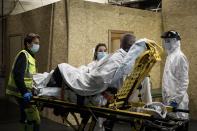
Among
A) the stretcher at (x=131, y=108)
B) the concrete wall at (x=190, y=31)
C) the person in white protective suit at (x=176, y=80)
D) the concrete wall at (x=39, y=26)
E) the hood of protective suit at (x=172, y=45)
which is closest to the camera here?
the stretcher at (x=131, y=108)

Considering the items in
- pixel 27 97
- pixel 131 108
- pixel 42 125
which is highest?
pixel 27 97

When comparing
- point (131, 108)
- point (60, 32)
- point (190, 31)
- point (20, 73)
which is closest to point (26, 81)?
point (20, 73)

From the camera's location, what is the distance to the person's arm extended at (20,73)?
372 centimetres

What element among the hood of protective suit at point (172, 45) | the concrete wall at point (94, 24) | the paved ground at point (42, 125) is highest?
the concrete wall at point (94, 24)

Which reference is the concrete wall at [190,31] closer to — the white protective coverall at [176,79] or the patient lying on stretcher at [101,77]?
the white protective coverall at [176,79]

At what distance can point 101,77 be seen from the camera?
128 inches

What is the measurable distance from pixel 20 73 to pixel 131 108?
4.35 feet

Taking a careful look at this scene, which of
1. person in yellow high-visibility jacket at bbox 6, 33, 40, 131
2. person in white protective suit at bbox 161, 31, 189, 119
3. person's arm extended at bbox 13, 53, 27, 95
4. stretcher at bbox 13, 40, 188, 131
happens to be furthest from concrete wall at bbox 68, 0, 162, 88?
stretcher at bbox 13, 40, 188, 131

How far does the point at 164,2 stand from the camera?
295 inches

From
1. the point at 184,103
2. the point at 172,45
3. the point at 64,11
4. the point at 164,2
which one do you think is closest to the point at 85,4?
the point at 64,11

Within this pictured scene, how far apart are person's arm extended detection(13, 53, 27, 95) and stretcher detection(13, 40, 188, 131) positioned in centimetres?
20

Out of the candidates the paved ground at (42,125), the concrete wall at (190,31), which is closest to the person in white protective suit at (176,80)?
the paved ground at (42,125)

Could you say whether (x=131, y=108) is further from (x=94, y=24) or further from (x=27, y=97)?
(x=94, y=24)

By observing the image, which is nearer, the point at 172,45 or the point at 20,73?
the point at 20,73
